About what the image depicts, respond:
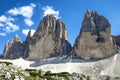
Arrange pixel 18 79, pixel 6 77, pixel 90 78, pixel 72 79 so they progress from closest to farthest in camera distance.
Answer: pixel 18 79, pixel 6 77, pixel 72 79, pixel 90 78

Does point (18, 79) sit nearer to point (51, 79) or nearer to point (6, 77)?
point (6, 77)

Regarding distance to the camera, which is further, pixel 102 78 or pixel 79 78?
pixel 102 78

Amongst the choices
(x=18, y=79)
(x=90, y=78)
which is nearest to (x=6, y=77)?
(x=18, y=79)

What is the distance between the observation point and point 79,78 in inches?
6511

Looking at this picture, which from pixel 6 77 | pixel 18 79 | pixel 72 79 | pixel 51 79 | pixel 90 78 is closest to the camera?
pixel 18 79

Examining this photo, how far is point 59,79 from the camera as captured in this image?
14438cm

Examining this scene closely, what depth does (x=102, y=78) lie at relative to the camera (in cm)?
18888

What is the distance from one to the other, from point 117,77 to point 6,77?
120 meters

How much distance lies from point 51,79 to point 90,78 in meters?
51.4

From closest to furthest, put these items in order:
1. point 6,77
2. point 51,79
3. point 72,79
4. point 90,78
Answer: point 6,77 → point 51,79 → point 72,79 → point 90,78

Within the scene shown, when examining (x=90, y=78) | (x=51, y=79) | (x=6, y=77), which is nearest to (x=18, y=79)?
(x=6, y=77)

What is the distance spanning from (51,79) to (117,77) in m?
63.4

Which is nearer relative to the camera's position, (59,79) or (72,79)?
(59,79)

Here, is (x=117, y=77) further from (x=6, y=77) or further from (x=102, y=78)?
(x=6, y=77)
